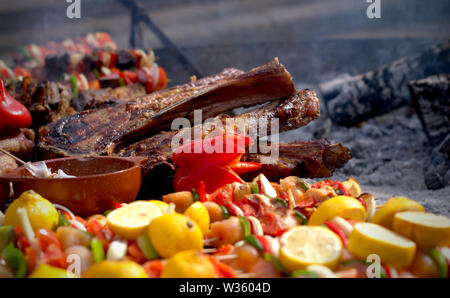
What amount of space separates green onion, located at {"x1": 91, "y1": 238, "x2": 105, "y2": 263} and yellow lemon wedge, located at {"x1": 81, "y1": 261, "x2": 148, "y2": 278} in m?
0.12

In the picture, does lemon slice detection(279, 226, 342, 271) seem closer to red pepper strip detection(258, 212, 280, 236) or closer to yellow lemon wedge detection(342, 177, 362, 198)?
red pepper strip detection(258, 212, 280, 236)

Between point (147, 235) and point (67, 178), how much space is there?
23.6 inches

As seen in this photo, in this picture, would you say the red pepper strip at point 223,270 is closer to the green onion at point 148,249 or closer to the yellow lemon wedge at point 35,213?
the green onion at point 148,249

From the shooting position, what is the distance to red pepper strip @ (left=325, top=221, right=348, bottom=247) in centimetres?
139

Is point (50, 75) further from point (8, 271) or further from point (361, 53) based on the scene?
point (8, 271)

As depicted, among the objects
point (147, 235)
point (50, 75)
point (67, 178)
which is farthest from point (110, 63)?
point (147, 235)

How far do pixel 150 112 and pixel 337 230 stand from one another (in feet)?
5.66

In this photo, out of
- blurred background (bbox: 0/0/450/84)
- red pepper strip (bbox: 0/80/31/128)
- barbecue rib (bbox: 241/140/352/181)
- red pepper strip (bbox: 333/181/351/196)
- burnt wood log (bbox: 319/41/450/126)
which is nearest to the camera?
red pepper strip (bbox: 333/181/351/196)

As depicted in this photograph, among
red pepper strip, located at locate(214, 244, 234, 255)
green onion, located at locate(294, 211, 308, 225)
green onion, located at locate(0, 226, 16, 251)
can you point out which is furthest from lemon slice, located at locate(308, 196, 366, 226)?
green onion, located at locate(0, 226, 16, 251)

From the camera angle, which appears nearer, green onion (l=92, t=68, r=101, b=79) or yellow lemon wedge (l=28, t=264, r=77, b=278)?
yellow lemon wedge (l=28, t=264, r=77, b=278)

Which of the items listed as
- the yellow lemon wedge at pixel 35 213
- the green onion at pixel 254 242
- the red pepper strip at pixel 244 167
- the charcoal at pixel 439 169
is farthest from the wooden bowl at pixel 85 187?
the charcoal at pixel 439 169

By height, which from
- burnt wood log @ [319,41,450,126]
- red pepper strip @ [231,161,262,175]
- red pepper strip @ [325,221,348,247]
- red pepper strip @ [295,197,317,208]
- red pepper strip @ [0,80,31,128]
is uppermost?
burnt wood log @ [319,41,450,126]

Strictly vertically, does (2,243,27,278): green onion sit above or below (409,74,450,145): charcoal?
below

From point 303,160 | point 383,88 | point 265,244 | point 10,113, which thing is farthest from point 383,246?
point 383,88
